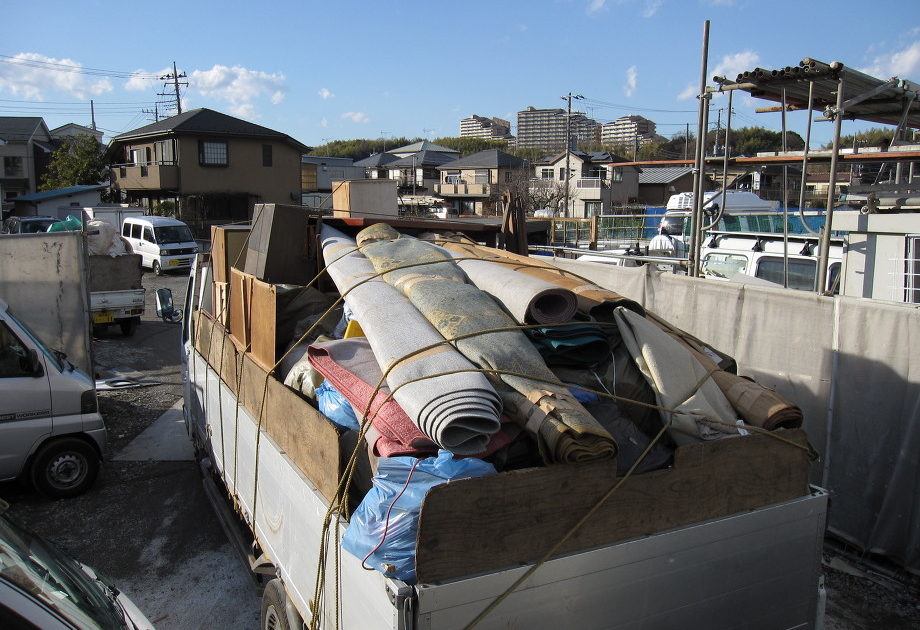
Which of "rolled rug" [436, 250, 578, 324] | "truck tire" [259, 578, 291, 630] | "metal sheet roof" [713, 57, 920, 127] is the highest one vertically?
"metal sheet roof" [713, 57, 920, 127]

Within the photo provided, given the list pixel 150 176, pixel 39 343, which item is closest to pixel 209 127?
pixel 150 176

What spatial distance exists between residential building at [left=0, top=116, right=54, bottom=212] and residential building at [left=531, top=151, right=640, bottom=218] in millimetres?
35505

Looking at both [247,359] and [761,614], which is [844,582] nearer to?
[761,614]

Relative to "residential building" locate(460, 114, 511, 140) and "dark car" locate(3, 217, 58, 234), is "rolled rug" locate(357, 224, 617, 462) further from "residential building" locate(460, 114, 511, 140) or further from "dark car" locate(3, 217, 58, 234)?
"residential building" locate(460, 114, 511, 140)

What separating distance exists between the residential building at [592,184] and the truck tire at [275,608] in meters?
45.3

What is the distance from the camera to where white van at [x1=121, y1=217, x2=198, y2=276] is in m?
22.7

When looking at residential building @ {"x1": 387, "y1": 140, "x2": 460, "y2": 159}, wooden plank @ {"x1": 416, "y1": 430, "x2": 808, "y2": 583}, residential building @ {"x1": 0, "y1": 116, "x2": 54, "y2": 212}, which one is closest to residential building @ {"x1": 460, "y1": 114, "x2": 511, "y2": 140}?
residential building @ {"x1": 387, "y1": 140, "x2": 460, "y2": 159}

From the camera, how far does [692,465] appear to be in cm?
261

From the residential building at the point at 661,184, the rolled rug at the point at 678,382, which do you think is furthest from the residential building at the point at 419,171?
the rolled rug at the point at 678,382

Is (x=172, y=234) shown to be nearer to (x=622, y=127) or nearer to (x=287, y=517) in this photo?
(x=287, y=517)

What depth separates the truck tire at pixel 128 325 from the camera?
→ 44.2 feet

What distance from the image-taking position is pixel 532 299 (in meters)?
3.21

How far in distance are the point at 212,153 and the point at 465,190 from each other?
77.9 feet

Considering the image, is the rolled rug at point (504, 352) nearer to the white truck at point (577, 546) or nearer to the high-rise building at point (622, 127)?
the white truck at point (577, 546)
